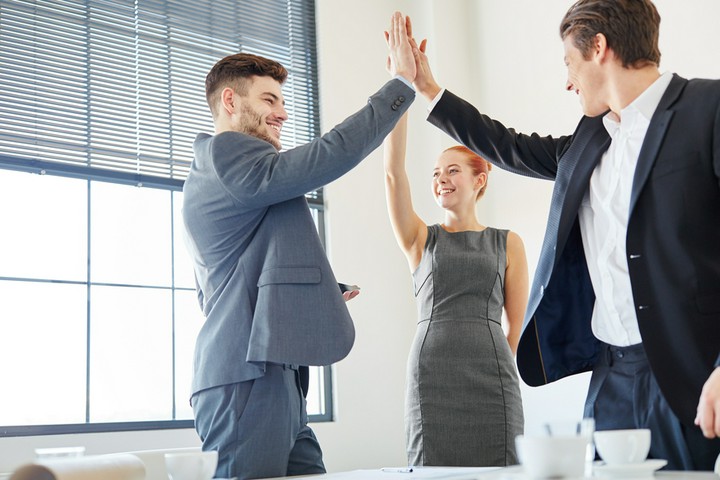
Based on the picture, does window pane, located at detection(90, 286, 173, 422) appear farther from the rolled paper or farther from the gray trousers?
the rolled paper

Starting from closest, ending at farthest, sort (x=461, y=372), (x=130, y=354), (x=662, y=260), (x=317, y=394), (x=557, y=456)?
(x=557, y=456)
(x=662, y=260)
(x=461, y=372)
(x=130, y=354)
(x=317, y=394)

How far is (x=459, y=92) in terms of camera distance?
5289mm

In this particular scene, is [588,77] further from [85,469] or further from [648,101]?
[85,469]

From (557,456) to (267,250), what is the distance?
3.48 feet

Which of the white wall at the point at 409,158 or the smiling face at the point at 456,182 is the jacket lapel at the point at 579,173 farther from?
the white wall at the point at 409,158

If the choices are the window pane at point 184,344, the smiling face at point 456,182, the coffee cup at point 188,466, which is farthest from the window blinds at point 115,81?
the coffee cup at point 188,466

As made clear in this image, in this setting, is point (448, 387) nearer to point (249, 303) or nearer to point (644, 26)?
point (249, 303)

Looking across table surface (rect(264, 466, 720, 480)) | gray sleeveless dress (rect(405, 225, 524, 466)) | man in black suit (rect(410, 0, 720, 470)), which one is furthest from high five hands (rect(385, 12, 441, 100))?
table surface (rect(264, 466, 720, 480))

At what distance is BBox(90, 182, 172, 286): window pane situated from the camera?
4.14 meters

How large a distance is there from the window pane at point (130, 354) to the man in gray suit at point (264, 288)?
213 cm

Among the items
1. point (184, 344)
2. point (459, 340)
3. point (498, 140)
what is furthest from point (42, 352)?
point (498, 140)

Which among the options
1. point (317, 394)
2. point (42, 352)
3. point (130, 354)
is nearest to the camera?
point (42, 352)

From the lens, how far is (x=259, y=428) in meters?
1.76

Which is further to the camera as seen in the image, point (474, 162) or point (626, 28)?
point (474, 162)
